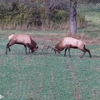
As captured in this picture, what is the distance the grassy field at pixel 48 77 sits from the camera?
832cm

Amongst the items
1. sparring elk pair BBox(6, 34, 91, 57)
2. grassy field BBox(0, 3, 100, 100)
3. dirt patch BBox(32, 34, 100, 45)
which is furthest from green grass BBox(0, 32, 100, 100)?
dirt patch BBox(32, 34, 100, 45)

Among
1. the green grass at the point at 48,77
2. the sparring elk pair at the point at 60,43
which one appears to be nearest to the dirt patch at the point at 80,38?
the green grass at the point at 48,77

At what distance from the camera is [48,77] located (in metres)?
10.2

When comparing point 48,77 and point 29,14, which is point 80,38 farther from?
point 48,77

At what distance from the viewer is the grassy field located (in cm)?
832

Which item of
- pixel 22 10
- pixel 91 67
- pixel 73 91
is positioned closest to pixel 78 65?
pixel 91 67

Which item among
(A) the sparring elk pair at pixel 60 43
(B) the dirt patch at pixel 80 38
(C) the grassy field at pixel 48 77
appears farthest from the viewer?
(B) the dirt patch at pixel 80 38

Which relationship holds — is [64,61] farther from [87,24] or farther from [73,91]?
[87,24]

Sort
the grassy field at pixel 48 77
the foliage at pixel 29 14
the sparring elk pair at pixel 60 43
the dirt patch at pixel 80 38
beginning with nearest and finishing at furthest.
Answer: the grassy field at pixel 48 77 → the sparring elk pair at pixel 60 43 → the dirt patch at pixel 80 38 → the foliage at pixel 29 14

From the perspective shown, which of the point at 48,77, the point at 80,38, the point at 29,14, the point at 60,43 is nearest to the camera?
the point at 48,77

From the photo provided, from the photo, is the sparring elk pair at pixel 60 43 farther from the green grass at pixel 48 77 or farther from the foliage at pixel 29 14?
the foliage at pixel 29 14

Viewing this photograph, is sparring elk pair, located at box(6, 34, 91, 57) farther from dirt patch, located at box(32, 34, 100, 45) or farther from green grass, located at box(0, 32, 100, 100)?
dirt patch, located at box(32, 34, 100, 45)

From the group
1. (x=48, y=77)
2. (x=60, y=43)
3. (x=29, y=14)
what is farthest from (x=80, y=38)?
(x=48, y=77)

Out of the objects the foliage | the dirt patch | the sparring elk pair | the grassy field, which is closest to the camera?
the grassy field
